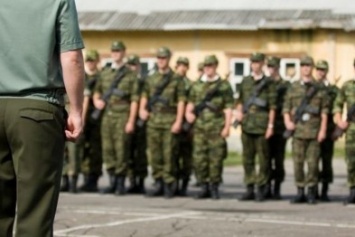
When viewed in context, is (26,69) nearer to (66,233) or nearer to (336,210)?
(66,233)

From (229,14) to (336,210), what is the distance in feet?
54.1

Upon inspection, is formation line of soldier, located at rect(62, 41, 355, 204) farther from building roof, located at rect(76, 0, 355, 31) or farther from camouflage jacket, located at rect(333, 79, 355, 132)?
building roof, located at rect(76, 0, 355, 31)

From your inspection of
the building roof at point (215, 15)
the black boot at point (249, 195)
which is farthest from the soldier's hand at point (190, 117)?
the building roof at point (215, 15)

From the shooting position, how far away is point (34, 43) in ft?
21.9

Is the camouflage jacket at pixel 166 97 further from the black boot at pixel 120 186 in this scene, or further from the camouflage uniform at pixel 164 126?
the black boot at pixel 120 186

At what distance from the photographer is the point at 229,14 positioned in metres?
31.6

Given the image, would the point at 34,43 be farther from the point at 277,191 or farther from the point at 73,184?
the point at 73,184

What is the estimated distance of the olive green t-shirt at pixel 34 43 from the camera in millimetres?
6625

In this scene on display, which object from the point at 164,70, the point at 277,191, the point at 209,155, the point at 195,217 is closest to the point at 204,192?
the point at 209,155

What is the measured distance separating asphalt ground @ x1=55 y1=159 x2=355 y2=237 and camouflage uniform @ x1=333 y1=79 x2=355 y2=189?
0.43m

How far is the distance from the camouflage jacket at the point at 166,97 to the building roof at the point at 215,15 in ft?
41.9

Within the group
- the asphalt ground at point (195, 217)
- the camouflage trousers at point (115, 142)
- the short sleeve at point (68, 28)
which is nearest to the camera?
the short sleeve at point (68, 28)

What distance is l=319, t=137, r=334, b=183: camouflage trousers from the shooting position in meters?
16.9

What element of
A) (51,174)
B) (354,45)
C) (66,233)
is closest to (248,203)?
(66,233)
